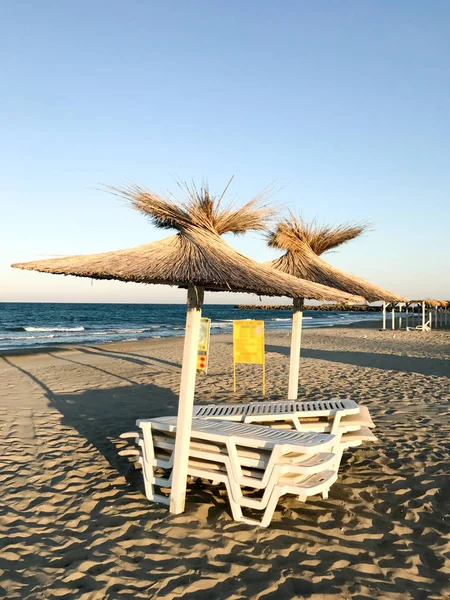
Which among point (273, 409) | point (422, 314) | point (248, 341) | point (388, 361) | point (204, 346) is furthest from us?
point (422, 314)

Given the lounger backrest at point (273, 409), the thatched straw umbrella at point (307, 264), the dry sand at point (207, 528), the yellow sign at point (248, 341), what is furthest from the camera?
the yellow sign at point (248, 341)

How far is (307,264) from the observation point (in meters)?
6.65

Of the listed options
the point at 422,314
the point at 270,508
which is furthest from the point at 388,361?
the point at 422,314

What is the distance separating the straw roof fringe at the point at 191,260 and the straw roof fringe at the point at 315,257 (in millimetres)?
1909

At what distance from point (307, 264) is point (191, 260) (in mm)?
3267

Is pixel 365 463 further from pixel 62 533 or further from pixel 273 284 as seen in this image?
pixel 62 533

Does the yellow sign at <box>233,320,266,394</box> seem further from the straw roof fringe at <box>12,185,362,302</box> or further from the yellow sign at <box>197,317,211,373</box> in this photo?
the straw roof fringe at <box>12,185,362,302</box>

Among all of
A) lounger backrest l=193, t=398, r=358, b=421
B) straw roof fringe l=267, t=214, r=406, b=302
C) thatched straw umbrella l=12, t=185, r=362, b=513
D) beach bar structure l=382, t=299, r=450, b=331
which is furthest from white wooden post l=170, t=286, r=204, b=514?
beach bar structure l=382, t=299, r=450, b=331

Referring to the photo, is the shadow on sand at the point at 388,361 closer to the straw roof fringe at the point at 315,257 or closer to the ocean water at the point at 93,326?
the straw roof fringe at the point at 315,257

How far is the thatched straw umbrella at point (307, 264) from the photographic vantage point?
6359 millimetres

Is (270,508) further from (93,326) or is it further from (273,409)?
(93,326)

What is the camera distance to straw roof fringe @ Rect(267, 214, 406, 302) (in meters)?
6.36

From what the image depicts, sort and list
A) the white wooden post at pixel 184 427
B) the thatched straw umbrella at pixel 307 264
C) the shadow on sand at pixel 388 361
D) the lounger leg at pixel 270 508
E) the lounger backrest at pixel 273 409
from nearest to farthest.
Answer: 1. the lounger leg at pixel 270 508
2. the white wooden post at pixel 184 427
3. the lounger backrest at pixel 273 409
4. the thatched straw umbrella at pixel 307 264
5. the shadow on sand at pixel 388 361

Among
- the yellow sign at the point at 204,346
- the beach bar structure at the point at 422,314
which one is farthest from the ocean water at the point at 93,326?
the yellow sign at the point at 204,346
